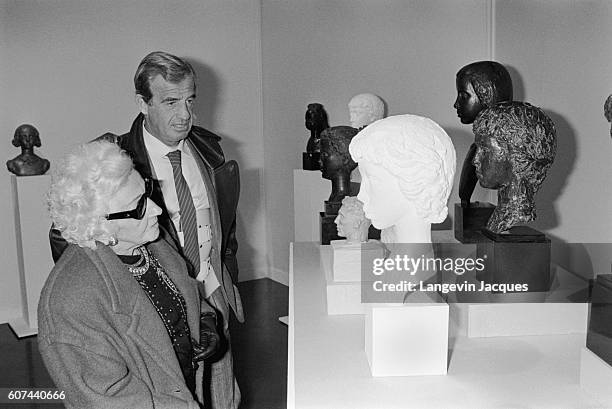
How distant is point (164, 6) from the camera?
17.4 feet

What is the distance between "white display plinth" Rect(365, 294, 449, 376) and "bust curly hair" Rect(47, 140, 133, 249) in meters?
0.76

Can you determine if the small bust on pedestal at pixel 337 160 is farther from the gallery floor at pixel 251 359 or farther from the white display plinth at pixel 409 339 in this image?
the white display plinth at pixel 409 339

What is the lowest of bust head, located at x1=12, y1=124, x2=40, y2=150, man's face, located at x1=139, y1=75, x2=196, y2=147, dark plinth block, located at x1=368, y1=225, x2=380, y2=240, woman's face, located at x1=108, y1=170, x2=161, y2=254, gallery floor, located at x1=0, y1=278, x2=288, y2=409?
gallery floor, located at x1=0, y1=278, x2=288, y2=409

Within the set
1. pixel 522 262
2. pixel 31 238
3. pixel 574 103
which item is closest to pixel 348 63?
pixel 574 103

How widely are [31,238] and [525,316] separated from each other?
383cm

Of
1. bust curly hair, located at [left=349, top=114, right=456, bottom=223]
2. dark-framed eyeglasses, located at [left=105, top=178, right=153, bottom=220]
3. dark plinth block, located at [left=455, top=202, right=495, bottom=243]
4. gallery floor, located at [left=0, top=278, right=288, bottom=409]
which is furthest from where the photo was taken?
gallery floor, located at [left=0, top=278, right=288, bottom=409]

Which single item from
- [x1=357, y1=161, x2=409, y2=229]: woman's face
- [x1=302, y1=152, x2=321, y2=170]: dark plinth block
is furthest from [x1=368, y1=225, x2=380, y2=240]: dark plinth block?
[x1=302, y1=152, x2=321, y2=170]: dark plinth block

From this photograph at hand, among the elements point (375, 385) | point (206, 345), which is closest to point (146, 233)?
point (206, 345)

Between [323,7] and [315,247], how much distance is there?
9.76ft

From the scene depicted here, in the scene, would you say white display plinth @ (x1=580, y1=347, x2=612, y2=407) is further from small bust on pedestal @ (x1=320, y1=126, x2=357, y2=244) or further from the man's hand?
small bust on pedestal @ (x1=320, y1=126, x2=357, y2=244)

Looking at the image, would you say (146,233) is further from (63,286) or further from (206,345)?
(206,345)

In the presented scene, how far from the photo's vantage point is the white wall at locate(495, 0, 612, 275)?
8.12 feet

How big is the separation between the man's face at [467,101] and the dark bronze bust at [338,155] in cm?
63

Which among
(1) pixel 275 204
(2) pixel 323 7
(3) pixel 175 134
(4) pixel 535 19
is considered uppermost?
(2) pixel 323 7
